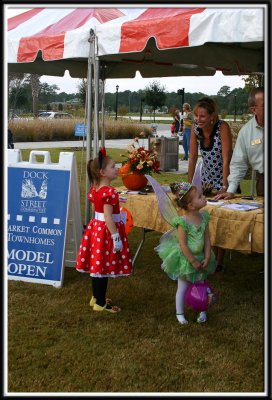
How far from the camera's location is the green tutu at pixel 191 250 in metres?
3.85

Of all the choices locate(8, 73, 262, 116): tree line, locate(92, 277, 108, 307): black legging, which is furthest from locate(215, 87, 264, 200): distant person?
locate(8, 73, 262, 116): tree line

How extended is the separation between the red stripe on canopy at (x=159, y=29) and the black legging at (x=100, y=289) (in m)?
1.90

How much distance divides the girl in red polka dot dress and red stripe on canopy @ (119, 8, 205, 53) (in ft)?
3.25

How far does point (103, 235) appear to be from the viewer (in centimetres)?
411

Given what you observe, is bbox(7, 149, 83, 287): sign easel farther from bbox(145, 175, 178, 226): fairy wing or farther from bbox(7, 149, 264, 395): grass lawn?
bbox(145, 175, 178, 226): fairy wing

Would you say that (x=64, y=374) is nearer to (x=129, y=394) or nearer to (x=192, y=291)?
(x=129, y=394)

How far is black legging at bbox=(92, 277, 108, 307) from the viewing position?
4.21 metres

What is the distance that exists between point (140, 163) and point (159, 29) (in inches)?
49.4

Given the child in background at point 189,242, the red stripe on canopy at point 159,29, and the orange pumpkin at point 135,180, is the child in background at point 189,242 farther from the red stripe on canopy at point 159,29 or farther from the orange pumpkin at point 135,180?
the red stripe on canopy at point 159,29

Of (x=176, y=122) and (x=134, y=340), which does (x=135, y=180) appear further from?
(x=176, y=122)

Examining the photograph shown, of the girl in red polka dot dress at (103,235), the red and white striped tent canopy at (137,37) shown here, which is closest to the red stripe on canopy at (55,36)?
the red and white striped tent canopy at (137,37)

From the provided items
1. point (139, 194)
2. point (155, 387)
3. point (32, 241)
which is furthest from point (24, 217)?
point (155, 387)

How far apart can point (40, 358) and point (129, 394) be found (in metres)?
0.85

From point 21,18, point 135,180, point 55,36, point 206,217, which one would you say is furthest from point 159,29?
point 21,18
